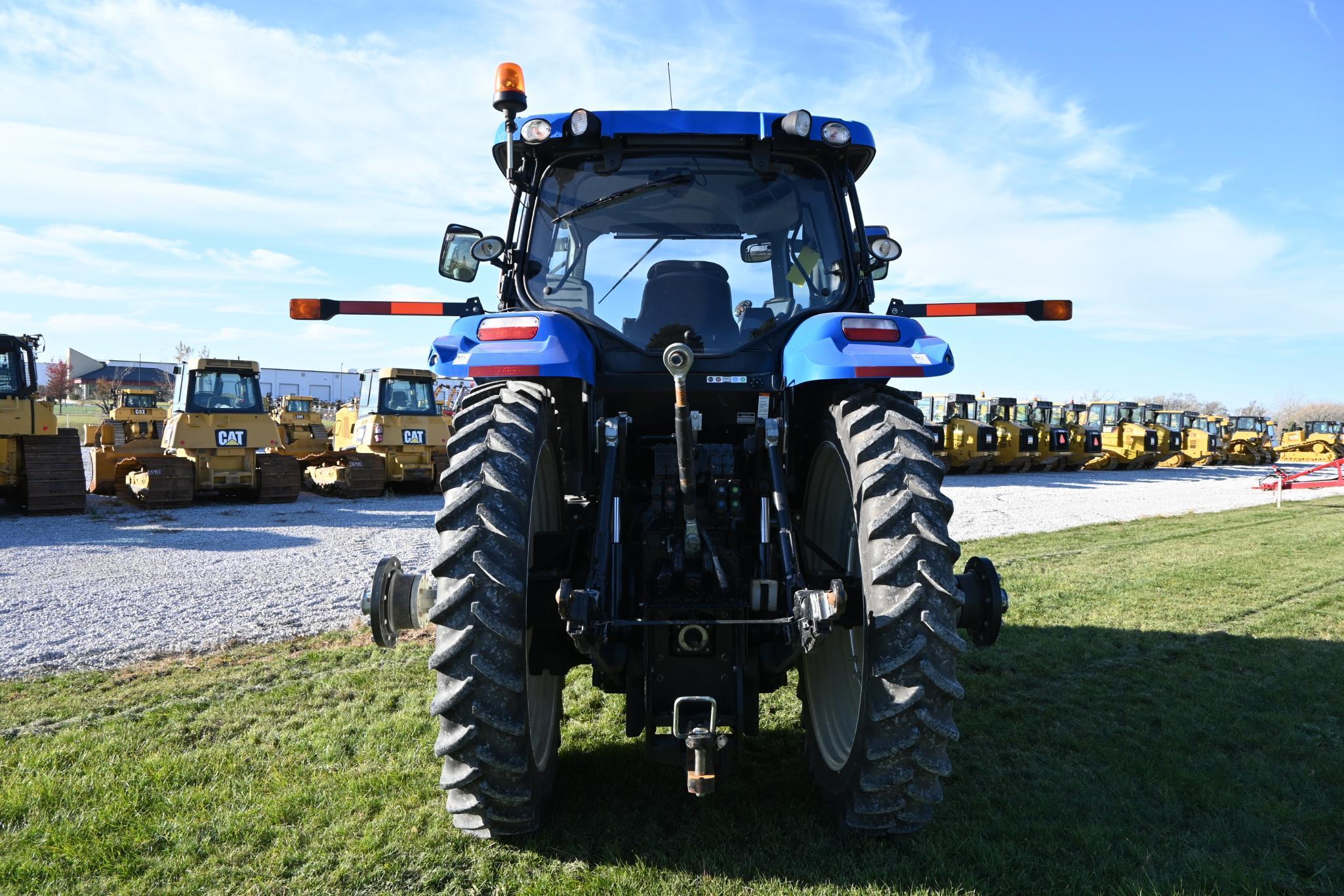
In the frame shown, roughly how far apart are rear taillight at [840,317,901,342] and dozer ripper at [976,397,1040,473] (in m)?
24.3

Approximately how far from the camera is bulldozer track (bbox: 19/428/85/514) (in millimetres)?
12461

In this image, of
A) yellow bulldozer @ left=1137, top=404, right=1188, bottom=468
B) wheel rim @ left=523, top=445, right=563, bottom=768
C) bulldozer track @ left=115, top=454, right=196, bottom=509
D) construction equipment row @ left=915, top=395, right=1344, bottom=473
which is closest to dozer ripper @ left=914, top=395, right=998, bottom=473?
construction equipment row @ left=915, top=395, right=1344, bottom=473

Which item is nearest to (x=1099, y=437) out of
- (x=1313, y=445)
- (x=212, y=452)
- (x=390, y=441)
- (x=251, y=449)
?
(x=1313, y=445)

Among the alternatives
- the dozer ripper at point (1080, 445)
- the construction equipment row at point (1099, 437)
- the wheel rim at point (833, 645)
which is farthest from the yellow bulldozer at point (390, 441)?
the dozer ripper at point (1080, 445)

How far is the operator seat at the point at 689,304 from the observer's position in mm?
3789

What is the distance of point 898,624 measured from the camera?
2.72m

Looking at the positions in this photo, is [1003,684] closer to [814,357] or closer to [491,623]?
[814,357]

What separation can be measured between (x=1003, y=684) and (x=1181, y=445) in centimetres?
3815

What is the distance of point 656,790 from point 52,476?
1286 cm

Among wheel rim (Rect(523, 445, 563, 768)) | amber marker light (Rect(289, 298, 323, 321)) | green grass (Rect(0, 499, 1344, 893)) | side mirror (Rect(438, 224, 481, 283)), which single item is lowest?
green grass (Rect(0, 499, 1344, 893))

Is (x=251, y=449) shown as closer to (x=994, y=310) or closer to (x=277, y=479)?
(x=277, y=479)

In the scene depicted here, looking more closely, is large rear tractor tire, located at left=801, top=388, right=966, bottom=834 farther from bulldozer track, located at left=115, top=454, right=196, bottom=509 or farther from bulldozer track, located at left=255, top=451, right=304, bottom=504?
bulldozer track, located at left=255, top=451, right=304, bottom=504

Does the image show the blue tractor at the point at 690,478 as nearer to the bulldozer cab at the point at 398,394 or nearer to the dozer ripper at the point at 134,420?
the bulldozer cab at the point at 398,394

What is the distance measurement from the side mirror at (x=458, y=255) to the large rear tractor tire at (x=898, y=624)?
187cm
